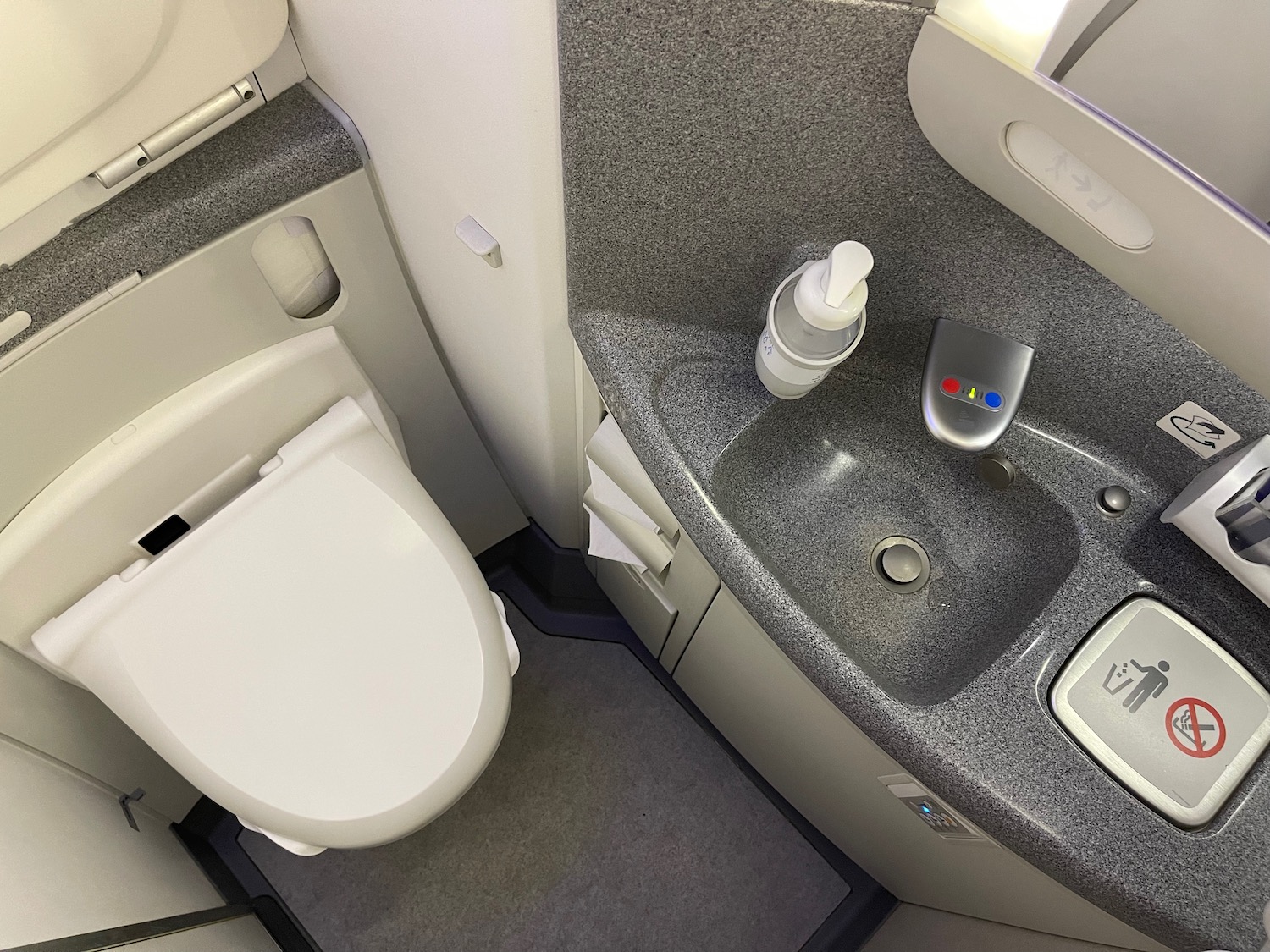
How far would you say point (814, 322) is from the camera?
561 millimetres

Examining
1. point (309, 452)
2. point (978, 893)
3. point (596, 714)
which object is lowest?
point (596, 714)

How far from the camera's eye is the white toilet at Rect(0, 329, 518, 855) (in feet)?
2.82

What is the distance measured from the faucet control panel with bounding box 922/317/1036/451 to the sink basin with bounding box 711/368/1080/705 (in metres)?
0.11

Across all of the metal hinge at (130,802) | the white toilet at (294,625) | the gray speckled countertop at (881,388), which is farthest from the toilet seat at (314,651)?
the gray speckled countertop at (881,388)

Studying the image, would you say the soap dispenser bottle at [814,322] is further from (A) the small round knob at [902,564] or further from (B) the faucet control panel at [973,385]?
(A) the small round knob at [902,564]

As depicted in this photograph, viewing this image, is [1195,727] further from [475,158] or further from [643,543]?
[475,158]

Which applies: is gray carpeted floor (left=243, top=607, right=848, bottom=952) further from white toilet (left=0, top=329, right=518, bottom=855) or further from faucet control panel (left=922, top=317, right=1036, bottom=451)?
faucet control panel (left=922, top=317, right=1036, bottom=451)

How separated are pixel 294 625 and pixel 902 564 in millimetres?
666

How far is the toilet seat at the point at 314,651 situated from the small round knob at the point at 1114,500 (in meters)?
0.64

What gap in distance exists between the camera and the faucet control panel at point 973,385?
63 centimetres

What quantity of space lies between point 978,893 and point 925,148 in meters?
0.74

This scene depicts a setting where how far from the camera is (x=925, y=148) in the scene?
0.52 metres

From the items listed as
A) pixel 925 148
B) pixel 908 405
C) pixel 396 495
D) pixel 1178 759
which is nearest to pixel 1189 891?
pixel 1178 759

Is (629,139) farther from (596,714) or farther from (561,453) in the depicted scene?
(596,714)
